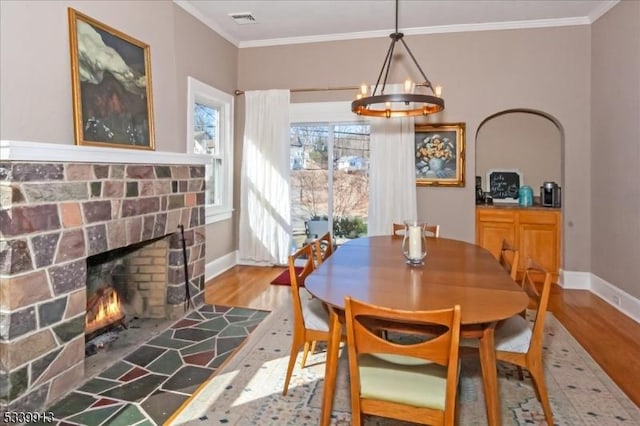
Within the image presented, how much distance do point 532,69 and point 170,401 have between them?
4.70 meters

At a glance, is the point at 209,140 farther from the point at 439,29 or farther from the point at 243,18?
the point at 439,29

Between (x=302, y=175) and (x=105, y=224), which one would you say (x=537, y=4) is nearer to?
(x=302, y=175)

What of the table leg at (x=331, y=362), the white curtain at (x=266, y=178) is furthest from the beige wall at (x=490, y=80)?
the table leg at (x=331, y=362)

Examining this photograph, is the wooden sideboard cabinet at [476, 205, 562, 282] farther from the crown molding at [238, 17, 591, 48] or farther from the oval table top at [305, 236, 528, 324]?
the oval table top at [305, 236, 528, 324]

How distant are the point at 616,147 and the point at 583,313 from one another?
63.2 inches

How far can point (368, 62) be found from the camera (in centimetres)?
485

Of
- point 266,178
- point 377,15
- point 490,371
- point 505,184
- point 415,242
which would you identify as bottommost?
point 490,371

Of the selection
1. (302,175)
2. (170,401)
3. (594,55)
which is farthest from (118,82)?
(594,55)

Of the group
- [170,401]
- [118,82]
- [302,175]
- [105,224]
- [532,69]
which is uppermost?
[532,69]

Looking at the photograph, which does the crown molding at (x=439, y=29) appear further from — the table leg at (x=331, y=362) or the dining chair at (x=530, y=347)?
the table leg at (x=331, y=362)

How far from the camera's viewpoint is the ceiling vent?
4.27 metres

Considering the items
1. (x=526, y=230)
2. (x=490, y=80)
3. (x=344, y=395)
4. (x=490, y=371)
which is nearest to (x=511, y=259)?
(x=490, y=371)

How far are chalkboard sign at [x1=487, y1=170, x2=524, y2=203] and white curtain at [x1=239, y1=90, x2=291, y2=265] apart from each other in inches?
108

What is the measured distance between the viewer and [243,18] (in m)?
4.38
